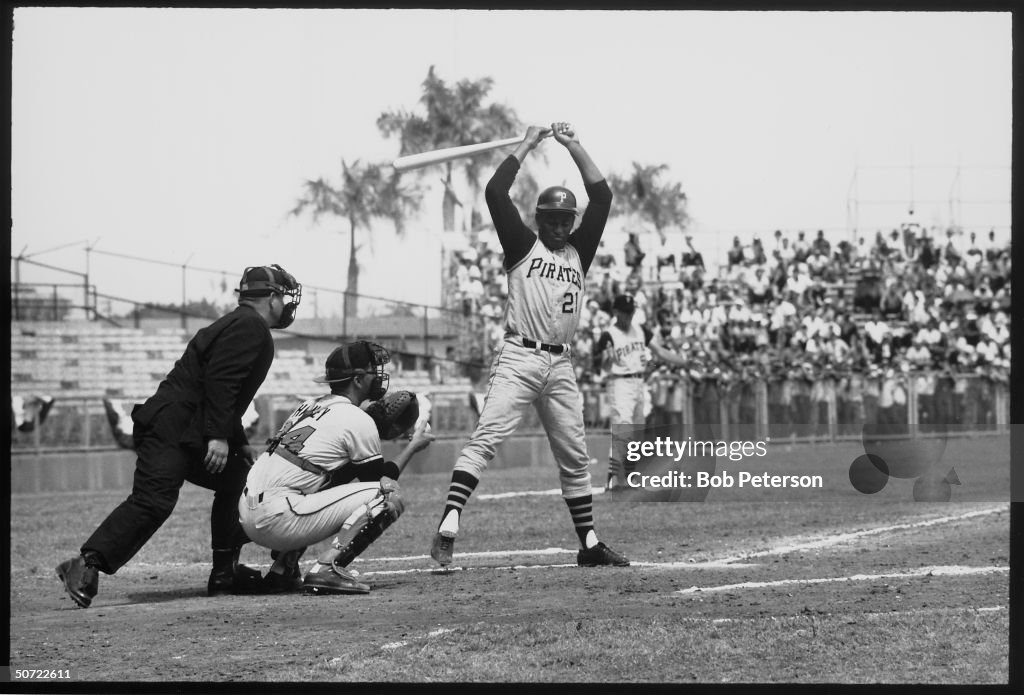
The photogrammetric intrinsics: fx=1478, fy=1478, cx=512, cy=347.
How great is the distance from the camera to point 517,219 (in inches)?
285

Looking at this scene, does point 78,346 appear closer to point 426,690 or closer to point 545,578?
point 545,578

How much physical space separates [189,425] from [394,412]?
100 centimetres

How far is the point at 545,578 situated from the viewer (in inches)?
275

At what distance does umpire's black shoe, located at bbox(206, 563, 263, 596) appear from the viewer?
22.2 feet

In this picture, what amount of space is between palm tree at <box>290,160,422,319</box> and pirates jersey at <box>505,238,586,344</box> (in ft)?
17.8

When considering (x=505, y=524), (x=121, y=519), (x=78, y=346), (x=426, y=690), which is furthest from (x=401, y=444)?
(x=426, y=690)

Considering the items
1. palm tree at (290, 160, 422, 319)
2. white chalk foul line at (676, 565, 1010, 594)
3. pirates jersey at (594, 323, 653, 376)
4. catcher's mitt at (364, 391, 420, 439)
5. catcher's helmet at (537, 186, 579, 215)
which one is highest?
palm tree at (290, 160, 422, 319)

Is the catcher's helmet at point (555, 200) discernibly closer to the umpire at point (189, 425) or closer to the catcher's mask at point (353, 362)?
the catcher's mask at point (353, 362)

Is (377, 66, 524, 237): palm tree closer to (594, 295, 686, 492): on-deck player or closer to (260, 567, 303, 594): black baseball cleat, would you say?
(594, 295, 686, 492): on-deck player

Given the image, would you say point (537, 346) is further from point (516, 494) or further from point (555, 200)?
point (516, 494)

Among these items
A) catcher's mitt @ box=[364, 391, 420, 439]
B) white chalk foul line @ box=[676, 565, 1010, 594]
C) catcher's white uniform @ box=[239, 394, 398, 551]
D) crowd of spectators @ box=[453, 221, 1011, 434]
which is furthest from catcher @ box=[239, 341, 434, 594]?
crowd of spectators @ box=[453, 221, 1011, 434]

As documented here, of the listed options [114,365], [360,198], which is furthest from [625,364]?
[114,365]

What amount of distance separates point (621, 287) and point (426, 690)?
50.2ft

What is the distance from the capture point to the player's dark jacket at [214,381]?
6301 mm
